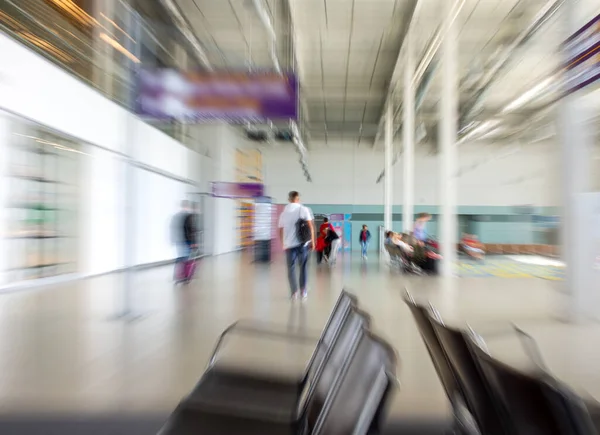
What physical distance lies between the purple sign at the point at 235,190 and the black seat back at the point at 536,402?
36.4 ft

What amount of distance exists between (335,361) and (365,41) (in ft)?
35.1

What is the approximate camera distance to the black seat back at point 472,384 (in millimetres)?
1376

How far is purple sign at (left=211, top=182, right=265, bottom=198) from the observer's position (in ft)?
39.9

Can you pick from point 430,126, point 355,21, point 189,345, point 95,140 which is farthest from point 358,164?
point 189,345

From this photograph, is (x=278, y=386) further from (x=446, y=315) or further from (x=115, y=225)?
(x=115, y=225)

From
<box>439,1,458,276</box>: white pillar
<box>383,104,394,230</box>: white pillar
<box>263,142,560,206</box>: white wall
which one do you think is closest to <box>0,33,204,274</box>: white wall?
<box>439,1,458,276</box>: white pillar

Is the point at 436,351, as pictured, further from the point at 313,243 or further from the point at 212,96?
the point at 313,243

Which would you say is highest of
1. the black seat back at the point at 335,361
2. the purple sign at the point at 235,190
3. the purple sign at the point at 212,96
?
the purple sign at the point at 212,96

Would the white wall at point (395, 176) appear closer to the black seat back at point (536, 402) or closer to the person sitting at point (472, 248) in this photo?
the person sitting at point (472, 248)

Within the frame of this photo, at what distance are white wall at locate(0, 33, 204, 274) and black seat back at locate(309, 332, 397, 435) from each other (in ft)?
17.2

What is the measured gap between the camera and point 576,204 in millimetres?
5738

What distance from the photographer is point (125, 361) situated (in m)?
3.70

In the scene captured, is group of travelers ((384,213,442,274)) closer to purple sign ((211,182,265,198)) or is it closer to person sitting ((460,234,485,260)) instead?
purple sign ((211,182,265,198))

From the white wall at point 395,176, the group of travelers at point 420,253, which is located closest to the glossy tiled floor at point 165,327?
the group of travelers at point 420,253
